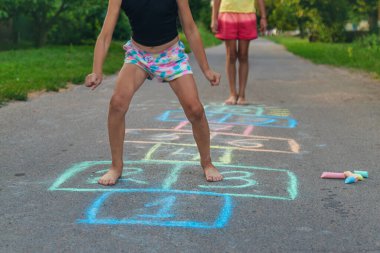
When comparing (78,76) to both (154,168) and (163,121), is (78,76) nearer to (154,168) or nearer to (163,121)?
(163,121)

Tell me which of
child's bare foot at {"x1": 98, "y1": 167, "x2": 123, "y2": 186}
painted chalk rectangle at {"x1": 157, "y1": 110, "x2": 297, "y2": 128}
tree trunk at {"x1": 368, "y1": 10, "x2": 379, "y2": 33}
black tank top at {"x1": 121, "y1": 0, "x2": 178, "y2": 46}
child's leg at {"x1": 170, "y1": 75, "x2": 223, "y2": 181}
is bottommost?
tree trunk at {"x1": 368, "y1": 10, "x2": 379, "y2": 33}

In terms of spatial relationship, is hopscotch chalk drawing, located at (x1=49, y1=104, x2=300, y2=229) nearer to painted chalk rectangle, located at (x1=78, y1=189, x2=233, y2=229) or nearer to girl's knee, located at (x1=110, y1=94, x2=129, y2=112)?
painted chalk rectangle, located at (x1=78, y1=189, x2=233, y2=229)

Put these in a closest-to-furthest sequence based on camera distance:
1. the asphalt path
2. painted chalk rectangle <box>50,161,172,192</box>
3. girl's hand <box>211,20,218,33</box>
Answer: the asphalt path, painted chalk rectangle <box>50,161,172,192</box>, girl's hand <box>211,20,218,33</box>

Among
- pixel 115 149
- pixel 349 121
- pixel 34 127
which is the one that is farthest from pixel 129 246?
pixel 349 121

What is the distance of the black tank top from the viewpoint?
14.2ft

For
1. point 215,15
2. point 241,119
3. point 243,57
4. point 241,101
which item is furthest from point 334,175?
point 215,15

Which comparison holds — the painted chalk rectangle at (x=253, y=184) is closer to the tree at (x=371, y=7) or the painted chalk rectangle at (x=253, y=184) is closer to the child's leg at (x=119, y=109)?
the child's leg at (x=119, y=109)

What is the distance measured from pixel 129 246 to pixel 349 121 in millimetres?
4431

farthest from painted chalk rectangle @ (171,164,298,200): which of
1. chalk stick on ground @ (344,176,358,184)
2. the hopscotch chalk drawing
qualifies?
chalk stick on ground @ (344,176,358,184)

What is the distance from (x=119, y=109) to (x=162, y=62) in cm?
44

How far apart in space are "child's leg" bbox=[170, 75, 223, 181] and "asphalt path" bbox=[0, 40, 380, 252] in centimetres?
9

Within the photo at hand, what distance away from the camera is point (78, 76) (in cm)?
1071

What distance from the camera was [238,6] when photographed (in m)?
8.09

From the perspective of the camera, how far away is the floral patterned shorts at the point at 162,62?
438cm
